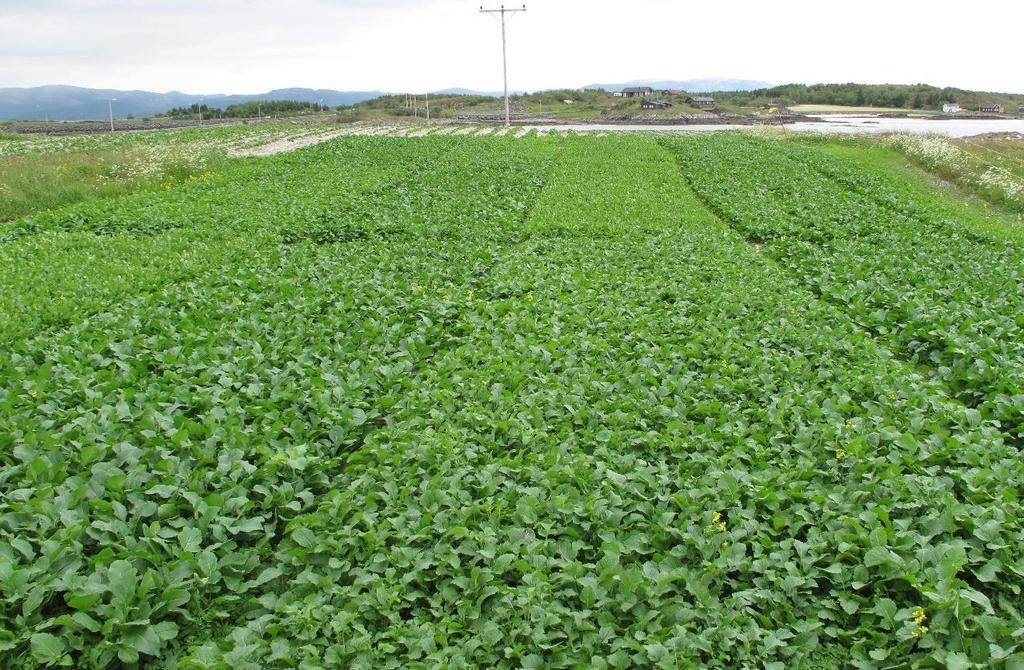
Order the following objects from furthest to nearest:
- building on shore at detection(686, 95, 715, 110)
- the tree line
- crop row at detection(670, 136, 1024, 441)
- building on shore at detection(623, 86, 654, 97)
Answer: building on shore at detection(623, 86, 654, 97)
building on shore at detection(686, 95, 715, 110)
the tree line
crop row at detection(670, 136, 1024, 441)

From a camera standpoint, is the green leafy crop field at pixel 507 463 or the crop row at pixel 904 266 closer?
the green leafy crop field at pixel 507 463

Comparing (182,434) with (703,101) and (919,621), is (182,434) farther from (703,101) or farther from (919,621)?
(703,101)

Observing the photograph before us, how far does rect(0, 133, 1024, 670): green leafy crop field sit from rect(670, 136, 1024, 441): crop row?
0.07 meters

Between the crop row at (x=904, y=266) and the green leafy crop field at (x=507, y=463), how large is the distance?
0.23ft

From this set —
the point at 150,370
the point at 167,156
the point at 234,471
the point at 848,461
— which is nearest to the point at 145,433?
the point at 234,471

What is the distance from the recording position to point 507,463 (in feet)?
16.8

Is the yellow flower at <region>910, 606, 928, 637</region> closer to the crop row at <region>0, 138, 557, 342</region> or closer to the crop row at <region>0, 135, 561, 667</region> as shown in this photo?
the crop row at <region>0, 135, 561, 667</region>

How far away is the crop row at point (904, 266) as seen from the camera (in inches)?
290

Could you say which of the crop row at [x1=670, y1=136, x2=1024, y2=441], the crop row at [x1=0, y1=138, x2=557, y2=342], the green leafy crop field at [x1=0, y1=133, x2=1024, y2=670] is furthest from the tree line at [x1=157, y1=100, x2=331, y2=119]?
the green leafy crop field at [x1=0, y1=133, x2=1024, y2=670]

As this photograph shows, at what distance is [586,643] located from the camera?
366 centimetres

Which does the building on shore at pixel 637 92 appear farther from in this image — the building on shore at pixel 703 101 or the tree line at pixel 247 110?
the tree line at pixel 247 110

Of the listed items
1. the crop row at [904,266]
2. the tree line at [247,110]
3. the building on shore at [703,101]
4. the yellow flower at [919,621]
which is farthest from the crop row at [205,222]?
the building on shore at [703,101]

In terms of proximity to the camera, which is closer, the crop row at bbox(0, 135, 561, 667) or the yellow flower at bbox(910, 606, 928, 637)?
the yellow flower at bbox(910, 606, 928, 637)

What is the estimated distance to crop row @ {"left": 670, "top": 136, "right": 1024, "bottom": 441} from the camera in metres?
7.37
